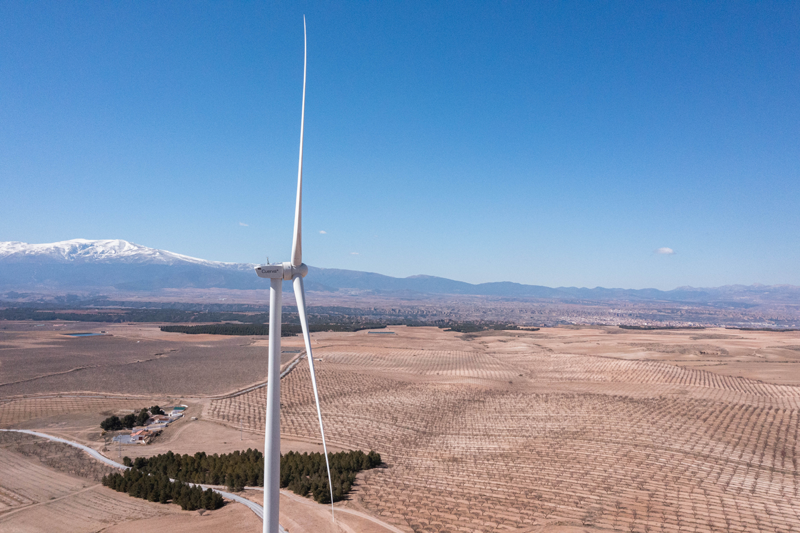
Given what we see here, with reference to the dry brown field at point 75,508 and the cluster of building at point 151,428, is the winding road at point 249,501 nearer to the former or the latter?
the dry brown field at point 75,508

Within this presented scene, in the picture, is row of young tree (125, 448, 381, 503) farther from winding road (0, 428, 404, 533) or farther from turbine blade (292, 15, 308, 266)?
turbine blade (292, 15, 308, 266)

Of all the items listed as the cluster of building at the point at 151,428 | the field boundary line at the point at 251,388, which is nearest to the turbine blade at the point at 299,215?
the cluster of building at the point at 151,428

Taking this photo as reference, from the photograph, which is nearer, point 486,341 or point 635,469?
point 635,469

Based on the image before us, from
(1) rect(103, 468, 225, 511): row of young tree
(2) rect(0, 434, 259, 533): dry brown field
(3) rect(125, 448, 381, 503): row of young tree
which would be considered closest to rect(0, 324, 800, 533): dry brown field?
(3) rect(125, 448, 381, 503): row of young tree

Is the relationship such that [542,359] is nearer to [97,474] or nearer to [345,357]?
[345,357]

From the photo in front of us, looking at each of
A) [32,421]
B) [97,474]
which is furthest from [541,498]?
[32,421]

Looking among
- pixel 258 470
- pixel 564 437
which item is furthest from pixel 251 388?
pixel 564 437

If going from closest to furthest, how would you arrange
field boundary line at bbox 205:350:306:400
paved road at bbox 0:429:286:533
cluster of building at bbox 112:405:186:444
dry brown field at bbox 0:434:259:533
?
dry brown field at bbox 0:434:259:533 → paved road at bbox 0:429:286:533 → cluster of building at bbox 112:405:186:444 → field boundary line at bbox 205:350:306:400
